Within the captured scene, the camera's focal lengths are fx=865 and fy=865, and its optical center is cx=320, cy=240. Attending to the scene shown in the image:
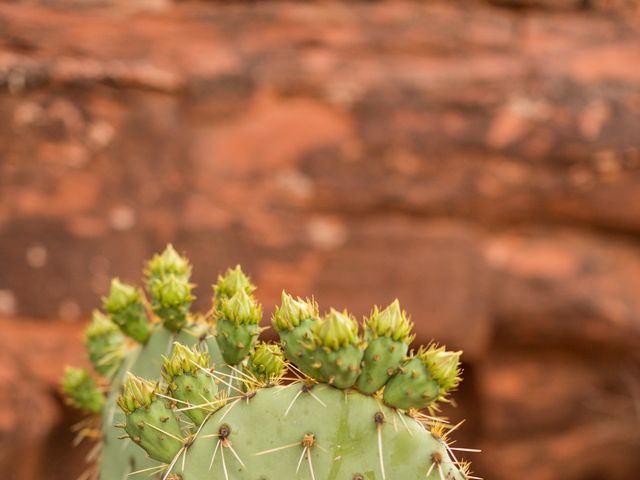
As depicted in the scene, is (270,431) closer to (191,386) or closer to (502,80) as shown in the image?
(191,386)

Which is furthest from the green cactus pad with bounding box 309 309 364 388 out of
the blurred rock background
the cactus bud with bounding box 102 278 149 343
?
the blurred rock background

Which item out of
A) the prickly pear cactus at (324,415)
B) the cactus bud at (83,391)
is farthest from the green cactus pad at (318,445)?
the cactus bud at (83,391)

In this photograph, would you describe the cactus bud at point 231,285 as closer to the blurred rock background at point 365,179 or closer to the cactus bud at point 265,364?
the cactus bud at point 265,364

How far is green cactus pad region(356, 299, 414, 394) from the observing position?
132 centimetres

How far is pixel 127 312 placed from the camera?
191 cm

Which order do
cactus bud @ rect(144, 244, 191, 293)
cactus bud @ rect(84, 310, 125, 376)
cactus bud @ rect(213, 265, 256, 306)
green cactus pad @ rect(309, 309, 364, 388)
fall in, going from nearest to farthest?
green cactus pad @ rect(309, 309, 364, 388), cactus bud @ rect(213, 265, 256, 306), cactus bud @ rect(144, 244, 191, 293), cactus bud @ rect(84, 310, 125, 376)

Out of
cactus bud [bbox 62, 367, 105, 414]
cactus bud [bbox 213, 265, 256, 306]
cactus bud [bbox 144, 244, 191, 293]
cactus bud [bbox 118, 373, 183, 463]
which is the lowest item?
cactus bud [bbox 62, 367, 105, 414]

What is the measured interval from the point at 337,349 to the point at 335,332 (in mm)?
26

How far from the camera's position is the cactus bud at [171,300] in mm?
1792

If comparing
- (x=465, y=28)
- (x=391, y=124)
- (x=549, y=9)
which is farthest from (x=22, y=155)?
(x=549, y=9)

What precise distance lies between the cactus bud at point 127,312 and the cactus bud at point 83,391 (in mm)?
248

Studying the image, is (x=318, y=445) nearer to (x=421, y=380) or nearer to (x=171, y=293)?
(x=421, y=380)

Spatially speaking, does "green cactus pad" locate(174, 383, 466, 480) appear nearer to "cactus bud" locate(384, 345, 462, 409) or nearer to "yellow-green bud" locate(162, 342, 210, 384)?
"cactus bud" locate(384, 345, 462, 409)

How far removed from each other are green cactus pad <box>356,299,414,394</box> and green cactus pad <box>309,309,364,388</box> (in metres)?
0.02
